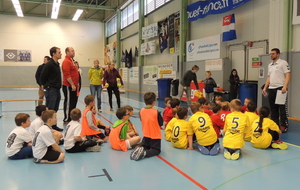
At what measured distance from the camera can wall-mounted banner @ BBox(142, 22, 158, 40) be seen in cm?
1506

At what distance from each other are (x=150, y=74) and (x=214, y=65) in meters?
6.56

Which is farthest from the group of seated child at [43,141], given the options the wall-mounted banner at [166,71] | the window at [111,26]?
the window at [111,26]

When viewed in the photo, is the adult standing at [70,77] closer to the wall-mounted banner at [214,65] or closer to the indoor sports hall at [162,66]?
the indoor sports hall at [162,66]

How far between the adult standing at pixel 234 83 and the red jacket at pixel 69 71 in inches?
212

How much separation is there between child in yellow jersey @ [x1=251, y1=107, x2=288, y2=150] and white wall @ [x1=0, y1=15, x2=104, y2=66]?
22.9 meters

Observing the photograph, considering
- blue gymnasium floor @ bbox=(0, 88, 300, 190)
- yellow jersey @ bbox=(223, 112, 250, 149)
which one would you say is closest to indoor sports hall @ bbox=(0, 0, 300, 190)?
blue gymnasium floor @ bbox=(0, 88, 300, 190)

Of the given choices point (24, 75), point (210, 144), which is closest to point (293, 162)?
point (210, 144)

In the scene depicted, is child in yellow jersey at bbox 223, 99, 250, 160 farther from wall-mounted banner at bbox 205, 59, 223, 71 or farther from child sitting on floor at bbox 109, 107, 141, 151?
wall-mounted banner at bbox 205, 59, 223, 71

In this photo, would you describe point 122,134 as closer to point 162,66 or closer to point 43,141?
point 43,141

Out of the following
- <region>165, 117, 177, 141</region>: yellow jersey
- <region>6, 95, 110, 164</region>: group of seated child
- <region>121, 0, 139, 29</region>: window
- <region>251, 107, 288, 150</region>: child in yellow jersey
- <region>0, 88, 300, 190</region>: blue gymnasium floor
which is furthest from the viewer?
<region>121, 0, 139, 29</region>: window

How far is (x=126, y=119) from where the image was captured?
428 cm

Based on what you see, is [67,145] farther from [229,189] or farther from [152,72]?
[152,72]

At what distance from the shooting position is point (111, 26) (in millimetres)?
24719

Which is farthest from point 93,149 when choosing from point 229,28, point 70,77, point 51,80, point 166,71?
point 166,71
